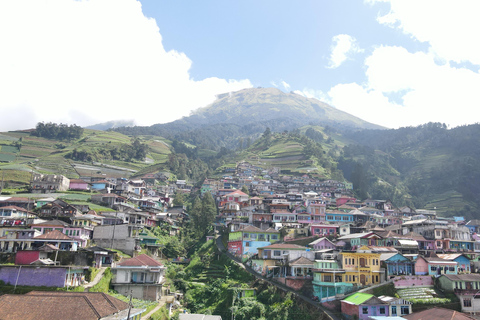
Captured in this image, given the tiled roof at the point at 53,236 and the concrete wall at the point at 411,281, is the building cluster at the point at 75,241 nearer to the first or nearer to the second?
the tiled roof at the point at 53,236

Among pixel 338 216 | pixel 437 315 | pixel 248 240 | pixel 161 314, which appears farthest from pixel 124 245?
pixel 338 216

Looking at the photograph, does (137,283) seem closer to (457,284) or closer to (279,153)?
(457,284)

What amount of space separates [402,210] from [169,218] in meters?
50.7

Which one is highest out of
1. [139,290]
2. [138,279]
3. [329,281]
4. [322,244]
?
[322,244]

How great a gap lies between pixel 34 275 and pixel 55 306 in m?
7.94

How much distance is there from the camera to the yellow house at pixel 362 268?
44.5m

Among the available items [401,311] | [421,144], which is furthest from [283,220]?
[421,144]

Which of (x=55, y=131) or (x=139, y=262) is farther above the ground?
(x=55, y=131)

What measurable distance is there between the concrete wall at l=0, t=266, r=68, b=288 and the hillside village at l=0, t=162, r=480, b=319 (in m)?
0.08

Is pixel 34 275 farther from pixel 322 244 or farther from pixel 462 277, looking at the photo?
pixel 462 277

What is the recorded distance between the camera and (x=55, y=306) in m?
27.7

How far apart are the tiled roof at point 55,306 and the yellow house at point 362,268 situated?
86.1 feet

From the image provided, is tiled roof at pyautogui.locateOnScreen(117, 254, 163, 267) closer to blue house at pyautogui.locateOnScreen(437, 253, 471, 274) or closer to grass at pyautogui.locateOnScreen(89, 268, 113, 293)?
grass at pyautogui.locateOnScreen(89, 268, 113, 293)

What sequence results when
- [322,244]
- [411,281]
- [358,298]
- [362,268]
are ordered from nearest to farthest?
[358,298] → [411,281] → [362,268] → [322,244]
